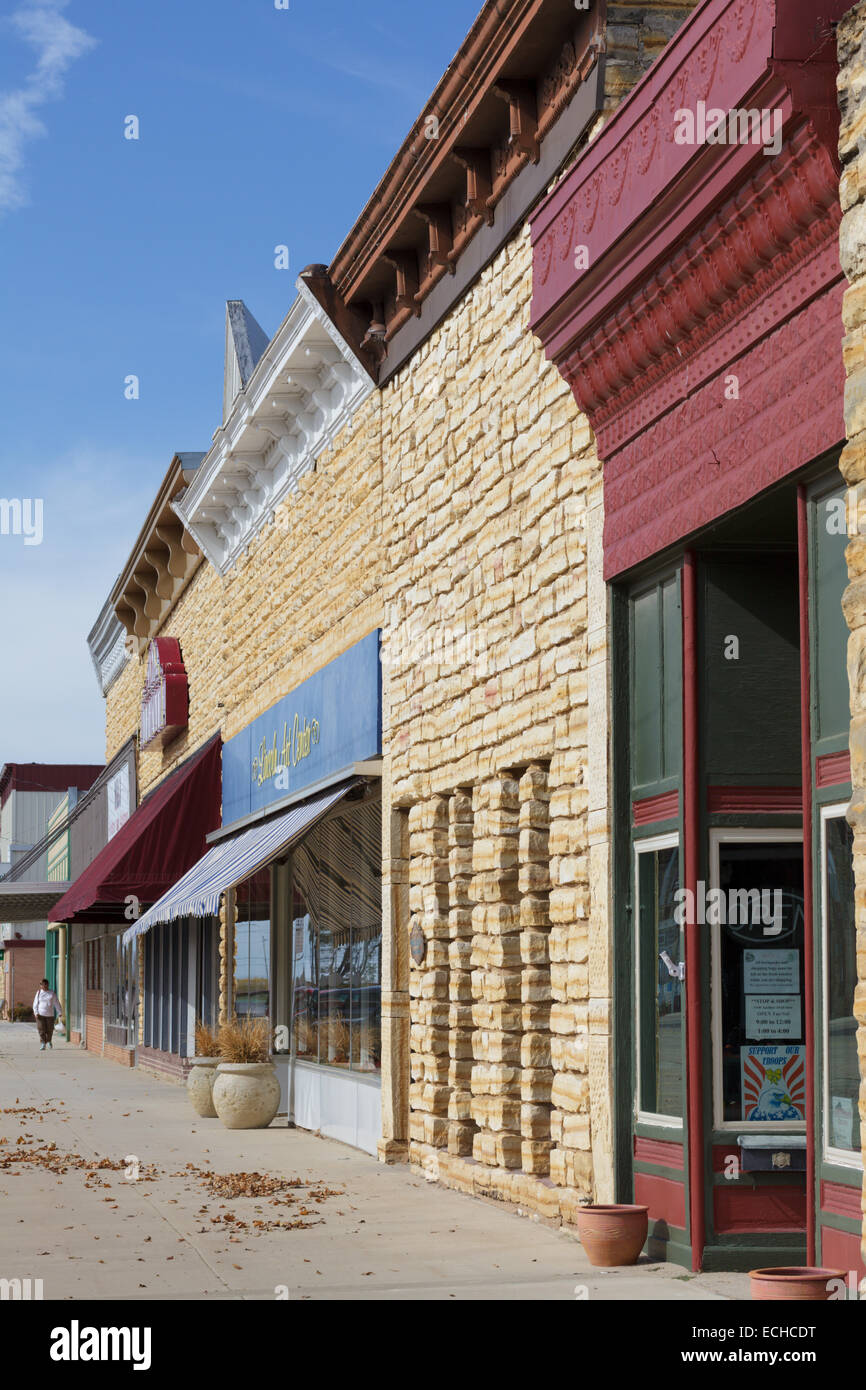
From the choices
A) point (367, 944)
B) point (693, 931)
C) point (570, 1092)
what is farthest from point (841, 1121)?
point (367, 944)

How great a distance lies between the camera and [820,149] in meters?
7.64

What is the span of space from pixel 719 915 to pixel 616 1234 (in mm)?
1797

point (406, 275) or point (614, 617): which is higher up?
point (406, 275)

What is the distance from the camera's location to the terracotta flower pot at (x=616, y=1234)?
9555mm

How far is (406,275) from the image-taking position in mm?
15586

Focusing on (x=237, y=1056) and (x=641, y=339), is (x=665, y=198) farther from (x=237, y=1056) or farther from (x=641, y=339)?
(x=237, y=1056)

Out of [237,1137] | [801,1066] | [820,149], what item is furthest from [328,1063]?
[820,149]

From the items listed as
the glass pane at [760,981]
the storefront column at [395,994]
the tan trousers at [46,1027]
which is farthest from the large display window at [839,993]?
the tan trousers at [46,1027]

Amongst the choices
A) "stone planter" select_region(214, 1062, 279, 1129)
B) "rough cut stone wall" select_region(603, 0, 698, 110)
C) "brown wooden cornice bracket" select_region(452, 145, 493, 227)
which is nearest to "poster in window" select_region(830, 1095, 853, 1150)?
"rough cut stone wall" select_region(603, 0, 698, 110)

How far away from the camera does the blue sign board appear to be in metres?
16.6

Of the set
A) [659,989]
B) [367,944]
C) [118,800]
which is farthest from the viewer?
[118,800]

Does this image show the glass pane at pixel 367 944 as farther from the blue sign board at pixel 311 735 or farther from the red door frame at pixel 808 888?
the red door frame at pixel 808 888

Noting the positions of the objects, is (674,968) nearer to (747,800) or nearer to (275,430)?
(747,800)

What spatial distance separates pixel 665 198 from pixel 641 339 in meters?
1.05
